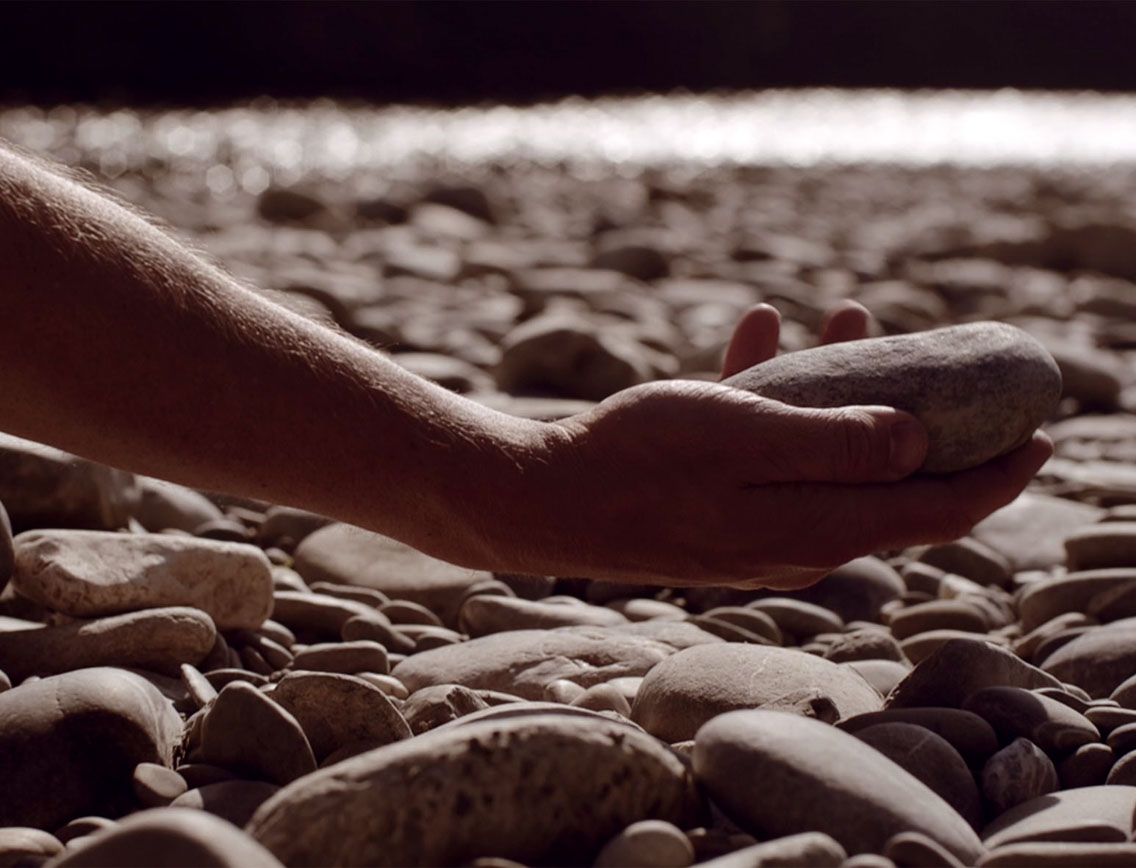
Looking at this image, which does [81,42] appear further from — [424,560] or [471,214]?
[424,560]

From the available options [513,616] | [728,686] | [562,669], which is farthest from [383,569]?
[728,686]

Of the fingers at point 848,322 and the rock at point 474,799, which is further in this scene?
the fingers at point 848,322

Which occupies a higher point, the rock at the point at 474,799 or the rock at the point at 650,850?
the rock at the point at 474,799

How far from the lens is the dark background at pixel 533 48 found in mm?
27625

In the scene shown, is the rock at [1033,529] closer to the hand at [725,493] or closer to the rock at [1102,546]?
the rock at [1102,546]

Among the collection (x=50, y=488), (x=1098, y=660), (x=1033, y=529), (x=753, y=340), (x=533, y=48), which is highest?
(x=533, y=48)

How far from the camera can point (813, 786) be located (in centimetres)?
157

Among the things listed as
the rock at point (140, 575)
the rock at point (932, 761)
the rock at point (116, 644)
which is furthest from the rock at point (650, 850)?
the rock at point (140, 575)

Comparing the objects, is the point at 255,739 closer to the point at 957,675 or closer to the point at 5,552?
the point at 5,552

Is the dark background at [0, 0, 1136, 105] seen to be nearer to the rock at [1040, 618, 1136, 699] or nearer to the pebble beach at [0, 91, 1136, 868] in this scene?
the pebble beach at [0, 91, 1136, 868]

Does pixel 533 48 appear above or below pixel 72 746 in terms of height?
above

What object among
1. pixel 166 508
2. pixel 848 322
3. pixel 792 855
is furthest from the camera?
pixel 166 508

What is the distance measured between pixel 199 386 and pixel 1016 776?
1.08 m

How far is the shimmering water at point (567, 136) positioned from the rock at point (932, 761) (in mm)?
11051
